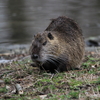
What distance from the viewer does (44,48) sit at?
4.43 metres

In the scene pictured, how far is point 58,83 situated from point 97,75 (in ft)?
2.15

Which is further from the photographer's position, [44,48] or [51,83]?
[44,48]

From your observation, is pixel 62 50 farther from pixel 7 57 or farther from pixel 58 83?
pixel 7 57

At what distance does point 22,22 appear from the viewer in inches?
493

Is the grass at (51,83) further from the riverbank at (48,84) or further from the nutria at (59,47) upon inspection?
the nutria at (59,47)

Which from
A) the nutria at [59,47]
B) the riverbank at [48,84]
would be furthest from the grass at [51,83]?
the nutria at [59,47]

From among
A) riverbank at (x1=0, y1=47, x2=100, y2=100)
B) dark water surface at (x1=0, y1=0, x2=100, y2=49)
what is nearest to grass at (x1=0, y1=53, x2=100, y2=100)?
riverbank at (x1=0, y1=47, x2=100, y2=100)

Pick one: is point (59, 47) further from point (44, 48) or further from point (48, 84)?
point (48, 84)

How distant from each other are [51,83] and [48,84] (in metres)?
0.05

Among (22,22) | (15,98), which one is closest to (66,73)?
(15,98)

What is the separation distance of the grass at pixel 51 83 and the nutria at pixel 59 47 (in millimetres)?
184

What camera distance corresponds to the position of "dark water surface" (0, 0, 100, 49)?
10.8 m

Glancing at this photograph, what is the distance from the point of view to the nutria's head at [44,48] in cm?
429

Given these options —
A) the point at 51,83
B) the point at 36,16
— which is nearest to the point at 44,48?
the point at 51,83
